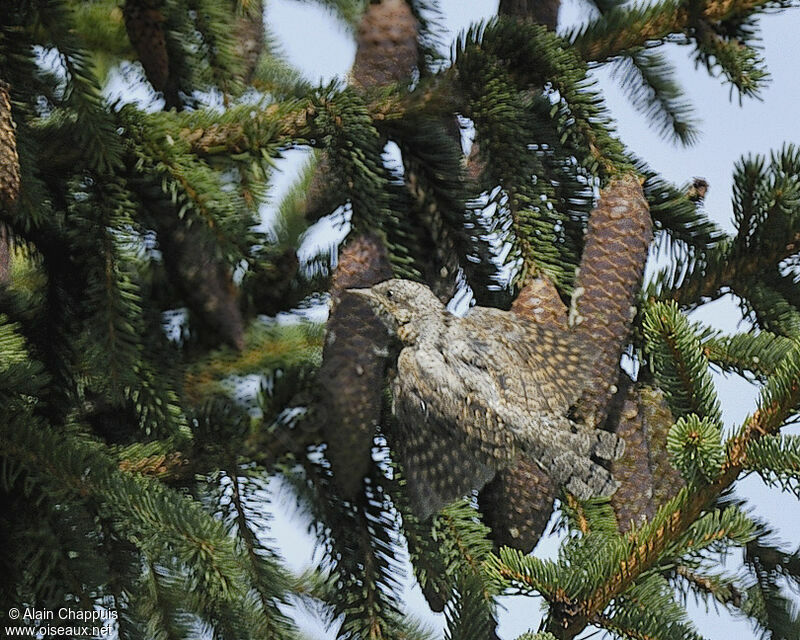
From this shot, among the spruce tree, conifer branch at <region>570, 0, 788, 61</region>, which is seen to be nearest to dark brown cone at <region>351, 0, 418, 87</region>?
the spruce tree

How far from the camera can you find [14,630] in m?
1.33

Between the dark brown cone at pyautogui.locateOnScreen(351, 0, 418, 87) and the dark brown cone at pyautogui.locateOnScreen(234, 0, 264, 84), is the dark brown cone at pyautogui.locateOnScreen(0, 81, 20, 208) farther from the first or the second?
the dark brown cone at pyautogui.locateOnScreen(234, 0, 264, 84)

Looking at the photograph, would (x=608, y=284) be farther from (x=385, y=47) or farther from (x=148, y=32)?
(x=148, y=32)

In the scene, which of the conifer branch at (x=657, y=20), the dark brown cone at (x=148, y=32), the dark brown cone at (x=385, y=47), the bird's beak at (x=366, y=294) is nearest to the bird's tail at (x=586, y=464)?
the bird's beak at (x=366, y=294)

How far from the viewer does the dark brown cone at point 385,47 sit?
1661 millimetres

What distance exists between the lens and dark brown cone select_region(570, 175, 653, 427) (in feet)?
4.44

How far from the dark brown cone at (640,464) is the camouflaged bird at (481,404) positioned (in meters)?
0.07

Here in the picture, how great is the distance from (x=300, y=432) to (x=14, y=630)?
398mm

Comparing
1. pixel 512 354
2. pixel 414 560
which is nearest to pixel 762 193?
pixel 512 354

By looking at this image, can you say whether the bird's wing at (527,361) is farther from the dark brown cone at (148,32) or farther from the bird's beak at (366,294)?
the dark brown cone at (148,32)

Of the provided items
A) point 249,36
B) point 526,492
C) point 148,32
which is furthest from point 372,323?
point 249,36

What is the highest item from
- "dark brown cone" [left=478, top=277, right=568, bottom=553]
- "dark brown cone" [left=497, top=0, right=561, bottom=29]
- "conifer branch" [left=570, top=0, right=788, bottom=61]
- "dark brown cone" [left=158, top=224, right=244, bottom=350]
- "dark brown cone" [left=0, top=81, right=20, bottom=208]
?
"conifer branch" [left=570, top=0, right=788, bottom=61]

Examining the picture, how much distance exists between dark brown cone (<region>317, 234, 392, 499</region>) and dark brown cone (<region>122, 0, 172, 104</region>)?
508 millimetres

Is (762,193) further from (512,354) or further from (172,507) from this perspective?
(172,507)
